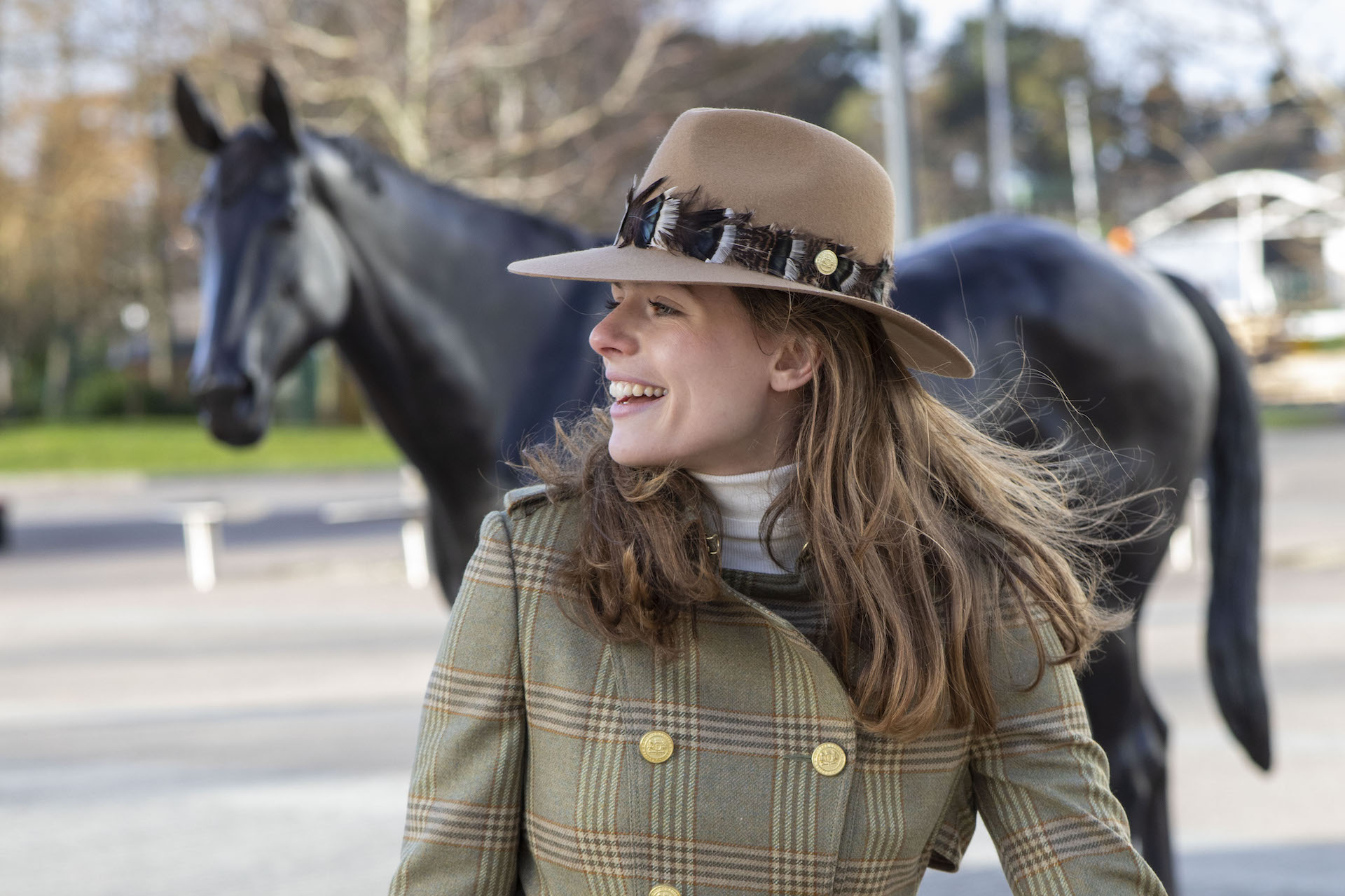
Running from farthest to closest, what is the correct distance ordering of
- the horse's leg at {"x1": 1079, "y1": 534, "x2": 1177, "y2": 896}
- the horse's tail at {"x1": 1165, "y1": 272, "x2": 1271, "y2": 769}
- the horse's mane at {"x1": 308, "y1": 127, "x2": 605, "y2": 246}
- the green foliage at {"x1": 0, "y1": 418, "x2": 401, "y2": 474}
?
the green foliage at {"x1": 0, "y1": 418, "x2": 401, "y2": 474}, the horse's mane at {"x1": 308, "y1": 127, "x2": 605, "y2": 246}, the horse's tail at {"x1": 1165, "y1": 272, "x2": 1271, "y2": 769}, the horse's leg at {"x1": 1079, "y1": 534, "x2": 1177, "y2": 896}

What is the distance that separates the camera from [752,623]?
71.1 inches

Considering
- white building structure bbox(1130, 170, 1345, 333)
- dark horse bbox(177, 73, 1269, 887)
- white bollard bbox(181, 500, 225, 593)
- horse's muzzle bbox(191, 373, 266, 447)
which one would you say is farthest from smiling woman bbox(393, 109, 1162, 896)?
white building structure bbox(1130, 170, 1345, 333)

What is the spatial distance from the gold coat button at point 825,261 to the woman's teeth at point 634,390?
0.77 ft

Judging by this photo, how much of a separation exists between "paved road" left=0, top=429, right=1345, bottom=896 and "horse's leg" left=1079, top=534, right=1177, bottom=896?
0.62 meters

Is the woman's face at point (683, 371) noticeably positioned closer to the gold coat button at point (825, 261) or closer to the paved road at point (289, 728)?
the gold coat button at point (825, 261)

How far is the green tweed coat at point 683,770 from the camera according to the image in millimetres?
1731

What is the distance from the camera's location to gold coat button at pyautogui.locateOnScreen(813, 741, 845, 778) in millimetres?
1759

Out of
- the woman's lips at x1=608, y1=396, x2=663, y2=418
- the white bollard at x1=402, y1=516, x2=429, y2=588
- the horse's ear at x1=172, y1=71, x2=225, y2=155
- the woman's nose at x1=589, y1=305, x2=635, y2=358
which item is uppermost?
the horse's ear at x1=172, y1=71, x2=225, y2=155

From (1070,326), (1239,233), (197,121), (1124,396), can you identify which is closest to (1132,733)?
(1124,396)

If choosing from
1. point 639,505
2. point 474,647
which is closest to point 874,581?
point 639,505

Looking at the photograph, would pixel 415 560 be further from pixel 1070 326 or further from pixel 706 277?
pixel 706 277

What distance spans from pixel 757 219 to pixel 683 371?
20cm

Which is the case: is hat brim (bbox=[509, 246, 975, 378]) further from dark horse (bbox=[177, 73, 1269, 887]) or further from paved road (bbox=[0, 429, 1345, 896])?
paved road (bbox=[0, 429, 1345, 896])

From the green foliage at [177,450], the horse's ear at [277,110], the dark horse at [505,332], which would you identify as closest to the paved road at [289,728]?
the dark horse at [505,332]
